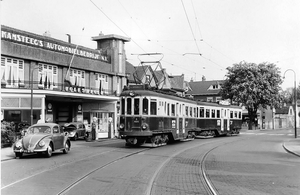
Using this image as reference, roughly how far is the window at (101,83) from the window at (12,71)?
8891 millimetres

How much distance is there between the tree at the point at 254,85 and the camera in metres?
53.8

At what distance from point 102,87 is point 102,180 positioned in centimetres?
2730

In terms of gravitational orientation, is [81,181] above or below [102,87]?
below

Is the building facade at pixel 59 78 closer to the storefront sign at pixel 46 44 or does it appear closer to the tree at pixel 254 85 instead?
the storefront sign at pixel 46 44

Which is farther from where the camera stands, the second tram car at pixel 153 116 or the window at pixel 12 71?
the window at pixel 12 71

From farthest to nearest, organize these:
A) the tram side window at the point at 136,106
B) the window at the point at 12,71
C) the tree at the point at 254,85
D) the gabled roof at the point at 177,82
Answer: the gabled roof at the point at 177,82 < the tree at the point at 254,85 < the window at the point at 12,71 < the tram side window at the point at 136,106

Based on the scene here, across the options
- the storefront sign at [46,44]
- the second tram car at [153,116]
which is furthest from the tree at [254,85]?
the second tram car at [153,116]

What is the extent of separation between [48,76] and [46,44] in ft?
8.91

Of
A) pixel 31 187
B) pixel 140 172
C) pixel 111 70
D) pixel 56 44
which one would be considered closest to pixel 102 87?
pixel 111 70

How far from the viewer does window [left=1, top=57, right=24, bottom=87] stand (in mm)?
25656

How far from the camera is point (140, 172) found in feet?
36.1

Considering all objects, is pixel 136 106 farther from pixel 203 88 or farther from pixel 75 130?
pixel 203 88

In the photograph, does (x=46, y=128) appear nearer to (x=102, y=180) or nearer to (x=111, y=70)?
(x=102, y=180)

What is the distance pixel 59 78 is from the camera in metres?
30.8
